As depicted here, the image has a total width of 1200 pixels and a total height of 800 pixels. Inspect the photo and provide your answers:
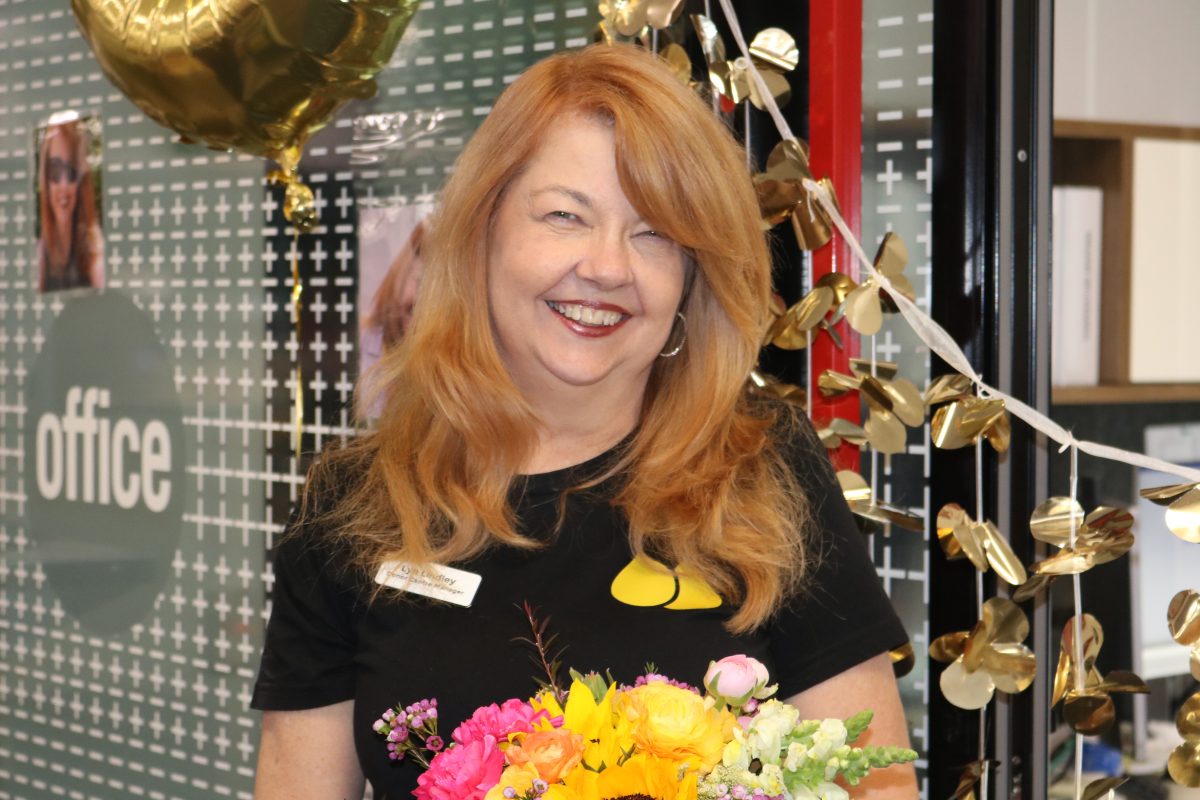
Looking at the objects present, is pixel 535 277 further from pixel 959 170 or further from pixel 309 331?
pixel 309 331

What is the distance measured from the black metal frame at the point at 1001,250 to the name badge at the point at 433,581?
611mm

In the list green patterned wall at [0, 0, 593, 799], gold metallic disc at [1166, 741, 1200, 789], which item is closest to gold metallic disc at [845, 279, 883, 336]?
gold metallic disc at [1166, 741, 1200, 789]

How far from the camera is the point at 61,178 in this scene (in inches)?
105

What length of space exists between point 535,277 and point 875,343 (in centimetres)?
51

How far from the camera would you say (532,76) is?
1490 mm

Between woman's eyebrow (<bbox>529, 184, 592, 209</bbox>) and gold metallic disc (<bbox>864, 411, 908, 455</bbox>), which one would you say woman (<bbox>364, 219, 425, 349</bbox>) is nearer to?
woman's eyebrow (<bbox>529, 184, 592, 209</bbox>)

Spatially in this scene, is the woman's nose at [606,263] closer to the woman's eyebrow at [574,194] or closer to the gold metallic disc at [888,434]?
the woman's eyebrow at [574,194]

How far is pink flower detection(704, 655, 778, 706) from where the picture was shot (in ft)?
3.13

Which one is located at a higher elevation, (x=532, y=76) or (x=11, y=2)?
(x=11, y=2)

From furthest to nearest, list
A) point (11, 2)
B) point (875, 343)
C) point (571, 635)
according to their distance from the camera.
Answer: point (11, 2), point (875, 343), point (571, 635)

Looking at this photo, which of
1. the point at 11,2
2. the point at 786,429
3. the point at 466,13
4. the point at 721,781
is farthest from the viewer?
the point at 11,2

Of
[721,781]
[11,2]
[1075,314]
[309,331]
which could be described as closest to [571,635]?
[721,781]

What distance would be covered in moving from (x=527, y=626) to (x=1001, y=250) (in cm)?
71

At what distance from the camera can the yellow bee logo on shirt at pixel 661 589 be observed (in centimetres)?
142
